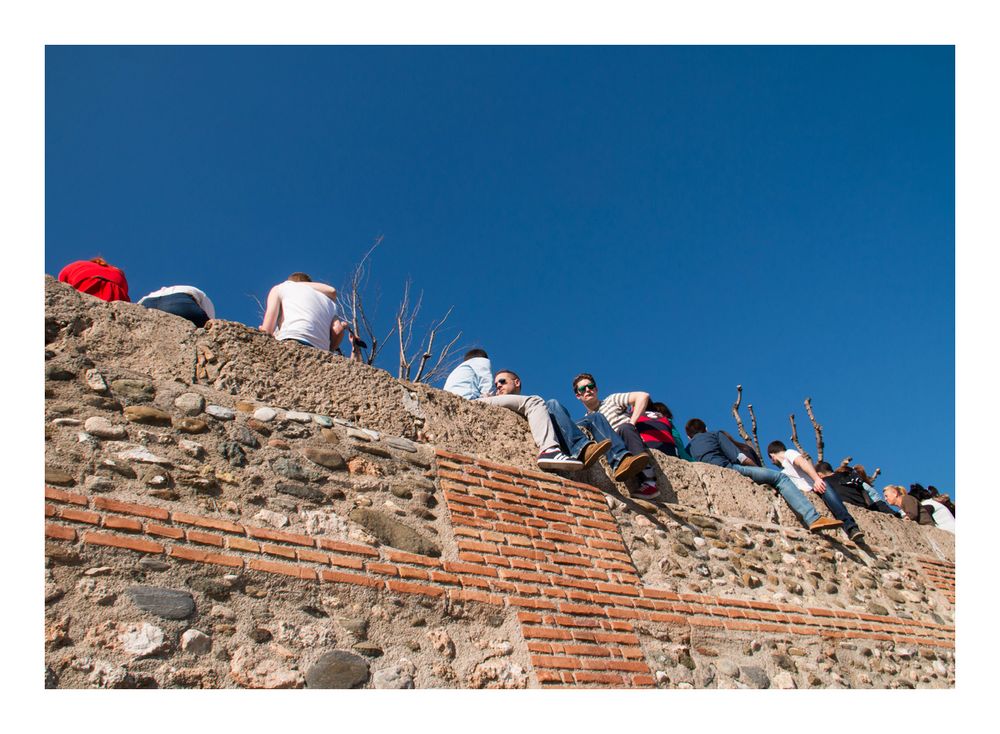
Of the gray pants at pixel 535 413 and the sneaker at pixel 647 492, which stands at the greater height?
the gray pants at pixel 535 413

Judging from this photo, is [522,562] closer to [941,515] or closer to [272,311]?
[272,311]

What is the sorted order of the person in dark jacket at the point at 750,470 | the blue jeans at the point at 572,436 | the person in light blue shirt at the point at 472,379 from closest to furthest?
1. the blue jeans at the point at 572,436
2. the person in light blue shirt at the point at 472,379
3. the person in dark jacket at the point at 750,470

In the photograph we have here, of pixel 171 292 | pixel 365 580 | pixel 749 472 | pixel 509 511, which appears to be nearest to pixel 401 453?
pixel 509 511

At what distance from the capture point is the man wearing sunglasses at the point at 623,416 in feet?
16.2

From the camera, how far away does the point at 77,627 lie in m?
→ 2.37

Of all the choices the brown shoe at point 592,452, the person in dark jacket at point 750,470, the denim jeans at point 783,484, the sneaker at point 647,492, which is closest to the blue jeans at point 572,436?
the brown shoe at point 592,452

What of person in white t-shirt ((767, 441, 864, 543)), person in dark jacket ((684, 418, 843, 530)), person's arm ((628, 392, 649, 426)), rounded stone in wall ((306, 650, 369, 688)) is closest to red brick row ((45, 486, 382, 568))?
rounded stone in wall ((306, 650, 369, 688))

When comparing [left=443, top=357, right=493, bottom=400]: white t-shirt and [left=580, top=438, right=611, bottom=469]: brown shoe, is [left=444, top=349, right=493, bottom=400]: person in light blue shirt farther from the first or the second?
[left=580, top=438, right=611, bottom=469]: brown shoe

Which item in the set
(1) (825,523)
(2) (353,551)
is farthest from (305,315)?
(1) (825,523)

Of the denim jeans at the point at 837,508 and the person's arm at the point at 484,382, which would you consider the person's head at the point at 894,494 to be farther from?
the person's arm at the point at 484,382

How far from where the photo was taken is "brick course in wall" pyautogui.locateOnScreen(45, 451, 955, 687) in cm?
274

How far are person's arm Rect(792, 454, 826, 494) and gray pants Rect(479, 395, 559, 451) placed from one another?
9.77ft

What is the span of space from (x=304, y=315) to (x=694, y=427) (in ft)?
13.5

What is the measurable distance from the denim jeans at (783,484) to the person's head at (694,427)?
82 cm
